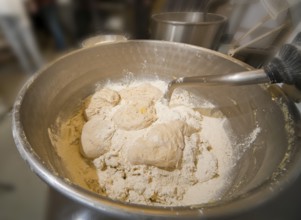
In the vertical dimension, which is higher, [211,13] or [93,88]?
[211,13]

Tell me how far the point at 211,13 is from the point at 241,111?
0.35 meters

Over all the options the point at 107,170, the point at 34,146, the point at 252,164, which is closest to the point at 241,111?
the point at 252,164

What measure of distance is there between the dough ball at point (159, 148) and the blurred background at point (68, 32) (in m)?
0.27

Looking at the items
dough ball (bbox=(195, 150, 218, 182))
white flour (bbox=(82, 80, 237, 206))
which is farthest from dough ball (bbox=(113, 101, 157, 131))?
dough ball (bbox=(195, 150, 218, 182))

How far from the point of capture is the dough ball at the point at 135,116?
0.62 metres

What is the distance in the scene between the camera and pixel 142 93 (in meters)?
0.72

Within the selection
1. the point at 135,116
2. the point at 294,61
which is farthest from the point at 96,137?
the point at 294,61

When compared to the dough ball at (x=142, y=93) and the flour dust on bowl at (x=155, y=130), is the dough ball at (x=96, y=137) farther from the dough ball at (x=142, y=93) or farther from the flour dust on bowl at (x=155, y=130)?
the dough ball at (x=142, y=93)

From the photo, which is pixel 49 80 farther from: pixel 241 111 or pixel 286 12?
pixel 286 12

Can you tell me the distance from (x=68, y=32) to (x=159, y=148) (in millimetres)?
347

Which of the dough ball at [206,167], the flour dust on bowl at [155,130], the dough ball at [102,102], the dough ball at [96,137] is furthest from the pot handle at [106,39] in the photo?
the dough ball at [206,167]

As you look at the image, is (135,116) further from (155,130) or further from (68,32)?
(68,32)

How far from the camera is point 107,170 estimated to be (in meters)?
0.55

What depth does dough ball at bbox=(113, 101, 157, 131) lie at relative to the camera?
62 centimetres
